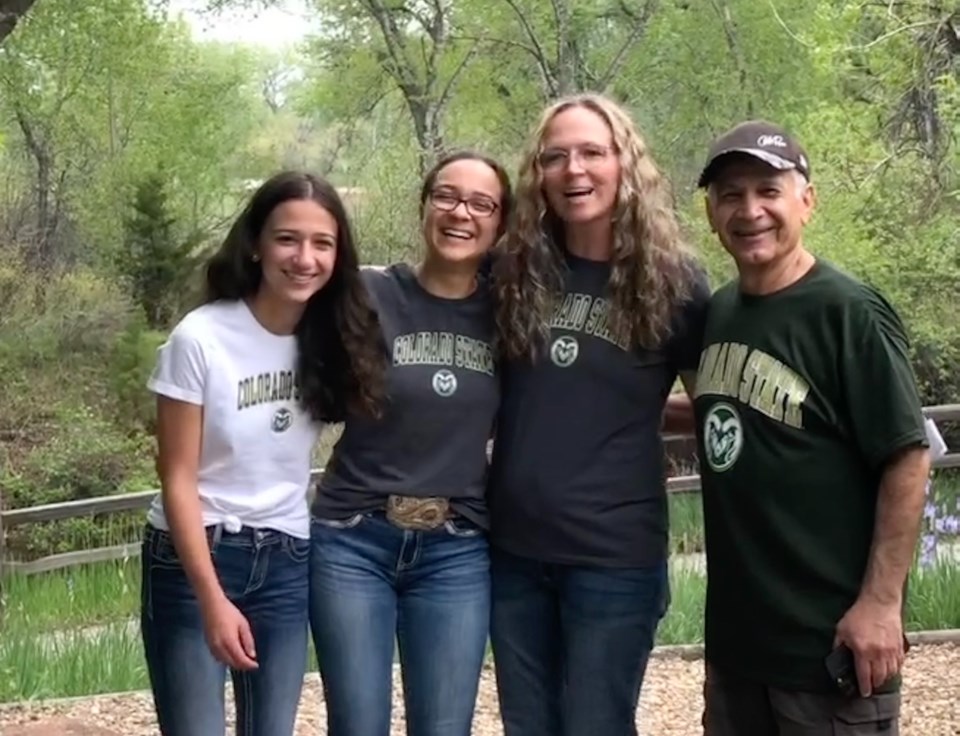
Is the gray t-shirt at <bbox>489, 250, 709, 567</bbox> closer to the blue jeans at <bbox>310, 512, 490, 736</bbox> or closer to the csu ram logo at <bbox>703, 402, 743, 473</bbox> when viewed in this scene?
the blue jeans at <bbox>310, 512, 490, 736</bbox>

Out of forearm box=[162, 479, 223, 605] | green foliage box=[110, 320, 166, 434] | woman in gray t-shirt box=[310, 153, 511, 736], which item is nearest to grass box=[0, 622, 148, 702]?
woman in gray t-shirt box=[310, 153, 511, 736]

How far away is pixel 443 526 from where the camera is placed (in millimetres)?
2729

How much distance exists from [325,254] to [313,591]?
0.67m

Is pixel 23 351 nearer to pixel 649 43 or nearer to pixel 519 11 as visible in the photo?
pixel 519 11

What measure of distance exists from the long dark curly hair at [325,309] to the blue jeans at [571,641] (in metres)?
0.48

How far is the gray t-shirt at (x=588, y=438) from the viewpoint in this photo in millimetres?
2678

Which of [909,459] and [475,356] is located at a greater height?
[475,356]

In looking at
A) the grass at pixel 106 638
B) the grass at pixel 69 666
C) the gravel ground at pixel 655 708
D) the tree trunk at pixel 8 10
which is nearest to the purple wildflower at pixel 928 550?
the grass at pixel 106 638

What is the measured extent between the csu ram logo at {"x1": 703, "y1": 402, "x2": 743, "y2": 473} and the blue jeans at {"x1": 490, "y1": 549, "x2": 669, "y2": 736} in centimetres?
38

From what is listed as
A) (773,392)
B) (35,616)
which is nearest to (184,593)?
(773,392)

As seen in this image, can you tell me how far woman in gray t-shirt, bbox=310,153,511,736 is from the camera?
2701mm

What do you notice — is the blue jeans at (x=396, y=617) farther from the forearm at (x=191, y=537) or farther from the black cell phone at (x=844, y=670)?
the black cell phone at (x=844, y=670)

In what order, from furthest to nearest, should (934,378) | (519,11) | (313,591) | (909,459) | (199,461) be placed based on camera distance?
(519,11) → (934,378) → (313,591) → (199,461) → (909,459)

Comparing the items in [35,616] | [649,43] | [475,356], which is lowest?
[35,616]
